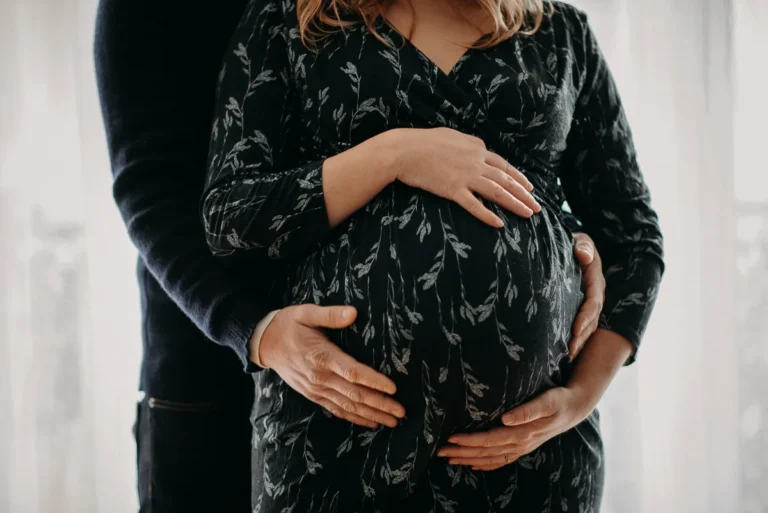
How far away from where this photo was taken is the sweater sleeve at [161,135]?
0.90 meters

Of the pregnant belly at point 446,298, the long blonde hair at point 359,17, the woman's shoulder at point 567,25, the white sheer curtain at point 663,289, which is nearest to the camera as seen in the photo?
the pregnant belly at point 446,298

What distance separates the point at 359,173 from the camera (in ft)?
2.53

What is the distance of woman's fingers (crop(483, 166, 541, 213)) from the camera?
79 cm

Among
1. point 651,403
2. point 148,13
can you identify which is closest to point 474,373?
point 148,13

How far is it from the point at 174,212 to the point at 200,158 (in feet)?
0.36

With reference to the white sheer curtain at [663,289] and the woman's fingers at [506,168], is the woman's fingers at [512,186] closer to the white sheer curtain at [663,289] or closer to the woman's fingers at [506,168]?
the woman's fingers at [506,168]

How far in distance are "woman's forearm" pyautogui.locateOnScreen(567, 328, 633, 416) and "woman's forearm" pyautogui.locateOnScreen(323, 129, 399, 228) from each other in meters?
0.39

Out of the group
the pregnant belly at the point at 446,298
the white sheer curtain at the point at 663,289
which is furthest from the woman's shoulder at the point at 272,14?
the white sheer curtain at the point at 663,289

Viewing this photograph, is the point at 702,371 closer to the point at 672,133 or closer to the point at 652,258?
the point at 672,133

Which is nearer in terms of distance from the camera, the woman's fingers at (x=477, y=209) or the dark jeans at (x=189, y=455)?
the woman's fingers at (x=477, y=209)

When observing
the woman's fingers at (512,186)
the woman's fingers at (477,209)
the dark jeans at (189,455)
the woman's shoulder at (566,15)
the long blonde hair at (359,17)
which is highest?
the woman's shoulder at (566,15)

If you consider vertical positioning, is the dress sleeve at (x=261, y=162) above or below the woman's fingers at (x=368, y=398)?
above

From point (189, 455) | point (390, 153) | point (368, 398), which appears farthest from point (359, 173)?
point (189, 455)

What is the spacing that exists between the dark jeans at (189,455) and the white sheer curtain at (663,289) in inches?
26.2
